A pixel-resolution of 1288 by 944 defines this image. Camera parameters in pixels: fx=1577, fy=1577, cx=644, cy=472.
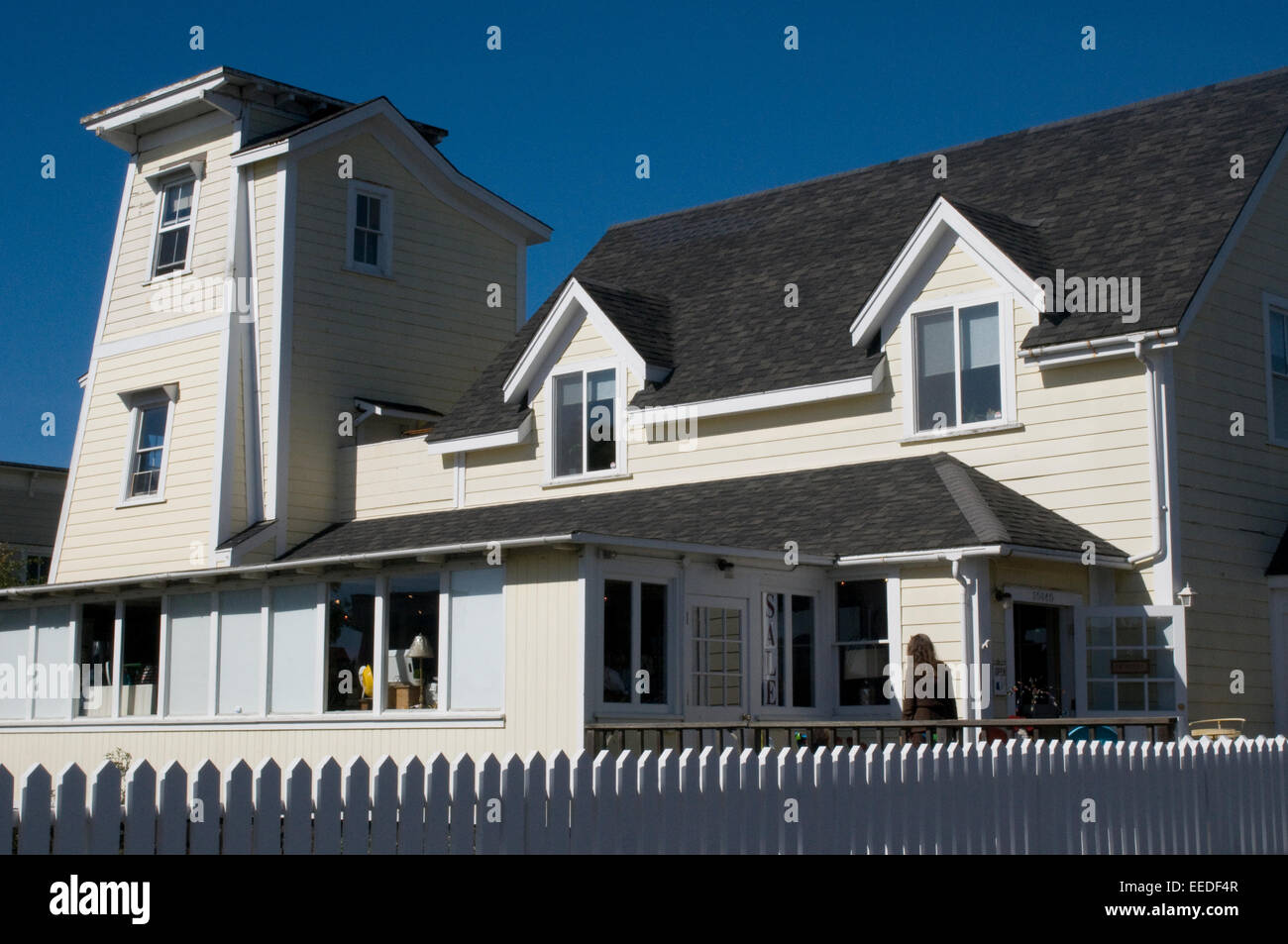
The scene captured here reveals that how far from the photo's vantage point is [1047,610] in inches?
784

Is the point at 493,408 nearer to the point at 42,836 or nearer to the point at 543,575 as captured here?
the point at 543,575

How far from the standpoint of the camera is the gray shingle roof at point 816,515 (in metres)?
18.8

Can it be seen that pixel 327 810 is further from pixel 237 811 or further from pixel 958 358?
pixel 958 358

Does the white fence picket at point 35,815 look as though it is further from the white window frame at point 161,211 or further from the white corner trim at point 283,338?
the white window frame at point 161,211

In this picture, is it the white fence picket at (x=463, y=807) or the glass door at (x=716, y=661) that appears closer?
the white fence picket at (x=463, y=807)

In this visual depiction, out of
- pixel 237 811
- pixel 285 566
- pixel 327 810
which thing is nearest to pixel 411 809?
pixel 327 810

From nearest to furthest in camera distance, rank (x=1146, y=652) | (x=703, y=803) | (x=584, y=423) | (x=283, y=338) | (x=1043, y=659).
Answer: (x=703, y=803) → (x=1146, y=652) → (x=1043, y=659) → (x=584, y=423) → (x=283, y=338)

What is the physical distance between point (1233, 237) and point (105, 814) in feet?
57.1

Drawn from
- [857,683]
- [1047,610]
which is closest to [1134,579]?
[1047,610]

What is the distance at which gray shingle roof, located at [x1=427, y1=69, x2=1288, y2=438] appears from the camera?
2064 cm

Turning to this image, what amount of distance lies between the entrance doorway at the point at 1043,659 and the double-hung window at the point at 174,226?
16.6 metres

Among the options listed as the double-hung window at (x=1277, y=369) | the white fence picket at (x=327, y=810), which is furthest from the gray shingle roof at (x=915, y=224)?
the white fence picket at (x=327, y=810)

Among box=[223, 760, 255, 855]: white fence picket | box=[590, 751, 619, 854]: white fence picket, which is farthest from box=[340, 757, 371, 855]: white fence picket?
box=[590, 751, 619, 854]: white fence picket

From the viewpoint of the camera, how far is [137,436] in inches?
1128
